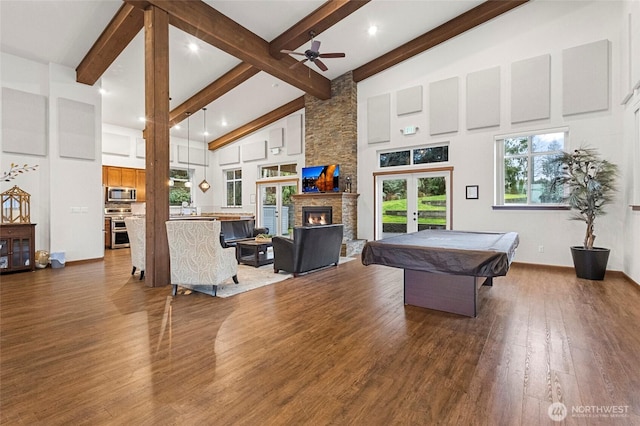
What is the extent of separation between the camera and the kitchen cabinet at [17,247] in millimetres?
5344

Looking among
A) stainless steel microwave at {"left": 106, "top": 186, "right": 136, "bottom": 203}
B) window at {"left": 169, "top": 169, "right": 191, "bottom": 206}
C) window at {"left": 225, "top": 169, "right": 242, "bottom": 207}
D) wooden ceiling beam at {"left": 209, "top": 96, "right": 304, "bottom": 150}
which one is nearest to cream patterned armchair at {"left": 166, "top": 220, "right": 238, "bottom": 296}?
wooden ceiling beam at {"left": 209, "top": 96, "right": 304, "bottom": 150}

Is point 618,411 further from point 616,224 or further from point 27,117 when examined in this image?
point 27,117

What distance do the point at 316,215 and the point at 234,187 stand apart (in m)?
4.55

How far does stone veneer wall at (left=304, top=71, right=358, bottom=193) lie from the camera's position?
26.7ft

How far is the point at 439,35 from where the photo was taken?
6715mm

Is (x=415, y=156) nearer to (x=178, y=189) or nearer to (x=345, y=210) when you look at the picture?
(x=345, y=210)

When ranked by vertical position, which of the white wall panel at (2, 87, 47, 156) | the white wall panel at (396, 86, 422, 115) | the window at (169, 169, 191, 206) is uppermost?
the white wall panel at (396, 86, 422, 115)

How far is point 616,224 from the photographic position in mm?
5238

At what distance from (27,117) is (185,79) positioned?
3.13 m

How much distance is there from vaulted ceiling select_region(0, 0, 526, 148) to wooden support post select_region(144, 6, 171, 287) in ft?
1.53

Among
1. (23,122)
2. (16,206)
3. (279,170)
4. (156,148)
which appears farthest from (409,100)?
(16,206)

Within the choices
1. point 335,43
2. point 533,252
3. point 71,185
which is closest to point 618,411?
point 533,252

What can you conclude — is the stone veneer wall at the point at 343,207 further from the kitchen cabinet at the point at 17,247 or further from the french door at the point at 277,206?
the kitchen cabinet at the point at 17,247

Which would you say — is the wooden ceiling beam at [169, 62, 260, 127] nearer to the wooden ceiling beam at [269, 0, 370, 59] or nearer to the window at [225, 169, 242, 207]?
the wooden ceiling beam at [269, 0, 370, 59]
